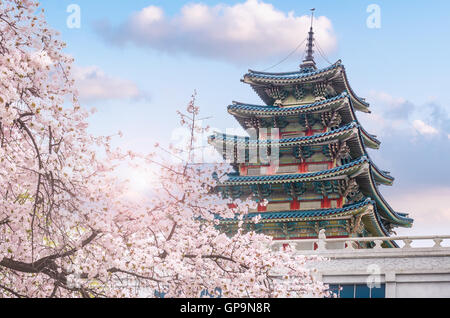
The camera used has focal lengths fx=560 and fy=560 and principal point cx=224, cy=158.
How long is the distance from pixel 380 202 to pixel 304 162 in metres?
5.86

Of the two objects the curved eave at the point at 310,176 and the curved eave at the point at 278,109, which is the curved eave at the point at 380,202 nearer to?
the curved eave at the point at 310,176

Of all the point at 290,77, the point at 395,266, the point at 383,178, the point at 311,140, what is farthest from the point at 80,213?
the point at 383,178

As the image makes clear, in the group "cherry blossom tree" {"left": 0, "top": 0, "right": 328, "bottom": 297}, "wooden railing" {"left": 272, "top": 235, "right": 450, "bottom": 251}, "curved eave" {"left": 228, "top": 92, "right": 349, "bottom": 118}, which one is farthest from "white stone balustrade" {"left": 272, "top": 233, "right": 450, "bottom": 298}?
"cherry blossom tree" {"left": 0, "top": 0, "right": 328, "bottom": 297}

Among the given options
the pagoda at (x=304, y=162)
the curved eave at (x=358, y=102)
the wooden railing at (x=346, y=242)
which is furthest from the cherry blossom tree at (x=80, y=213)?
the curved eave at (x=358, y=102)

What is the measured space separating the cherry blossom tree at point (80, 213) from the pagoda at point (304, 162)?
1524cm

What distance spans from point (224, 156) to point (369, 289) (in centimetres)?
1163

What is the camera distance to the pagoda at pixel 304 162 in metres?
27.8

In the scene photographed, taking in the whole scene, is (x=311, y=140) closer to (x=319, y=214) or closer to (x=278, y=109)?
(x=278, y=109)

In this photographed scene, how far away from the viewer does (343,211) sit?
26688mm

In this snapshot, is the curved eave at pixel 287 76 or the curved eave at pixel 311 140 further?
the curved eave at pixel 287 76

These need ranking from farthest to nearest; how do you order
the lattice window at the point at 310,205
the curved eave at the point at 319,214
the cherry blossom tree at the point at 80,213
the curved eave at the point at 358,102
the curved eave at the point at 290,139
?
the curved eave at the point at 358,102
the lattice window at the point at 310,205
the curved eave at the point at 290,139
the curved eave at the point at 319,214
the cherry blossom tree at the point at 80,213

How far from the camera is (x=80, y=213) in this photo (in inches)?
425

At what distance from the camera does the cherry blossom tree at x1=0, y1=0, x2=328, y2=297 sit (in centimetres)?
989
